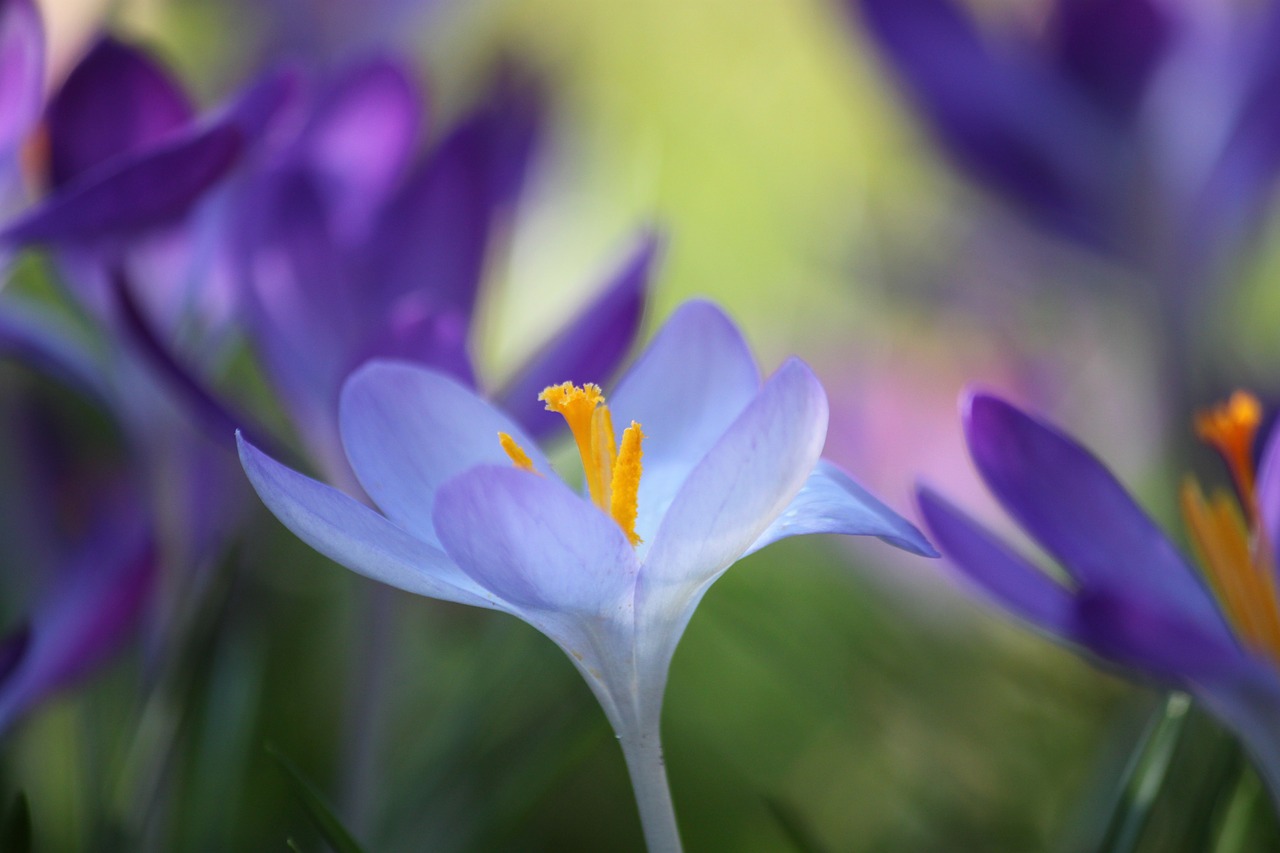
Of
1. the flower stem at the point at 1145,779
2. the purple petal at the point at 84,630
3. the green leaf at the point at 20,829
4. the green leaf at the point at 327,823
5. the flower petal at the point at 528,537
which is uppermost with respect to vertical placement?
the flower petal at the point at 528,537

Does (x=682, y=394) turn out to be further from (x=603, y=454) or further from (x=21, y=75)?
(x=21, y=75)

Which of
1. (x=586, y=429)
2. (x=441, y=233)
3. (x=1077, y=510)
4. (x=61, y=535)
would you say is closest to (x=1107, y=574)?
(x=1077, y=510)

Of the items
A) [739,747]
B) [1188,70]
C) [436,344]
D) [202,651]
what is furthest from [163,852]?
[1188,70]

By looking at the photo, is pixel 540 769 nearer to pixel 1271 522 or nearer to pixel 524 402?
pixel 524 402

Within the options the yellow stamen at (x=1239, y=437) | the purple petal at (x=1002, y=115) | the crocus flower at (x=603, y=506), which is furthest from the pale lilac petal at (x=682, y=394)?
the purple petal at (x=1002, y=115)

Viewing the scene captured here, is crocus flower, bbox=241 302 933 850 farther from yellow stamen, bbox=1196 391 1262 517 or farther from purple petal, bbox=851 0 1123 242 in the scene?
purple petal, bbox=851 0 1123 242

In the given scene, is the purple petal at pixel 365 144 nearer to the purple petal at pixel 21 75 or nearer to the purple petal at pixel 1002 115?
the purple petal at pixel 21 75
